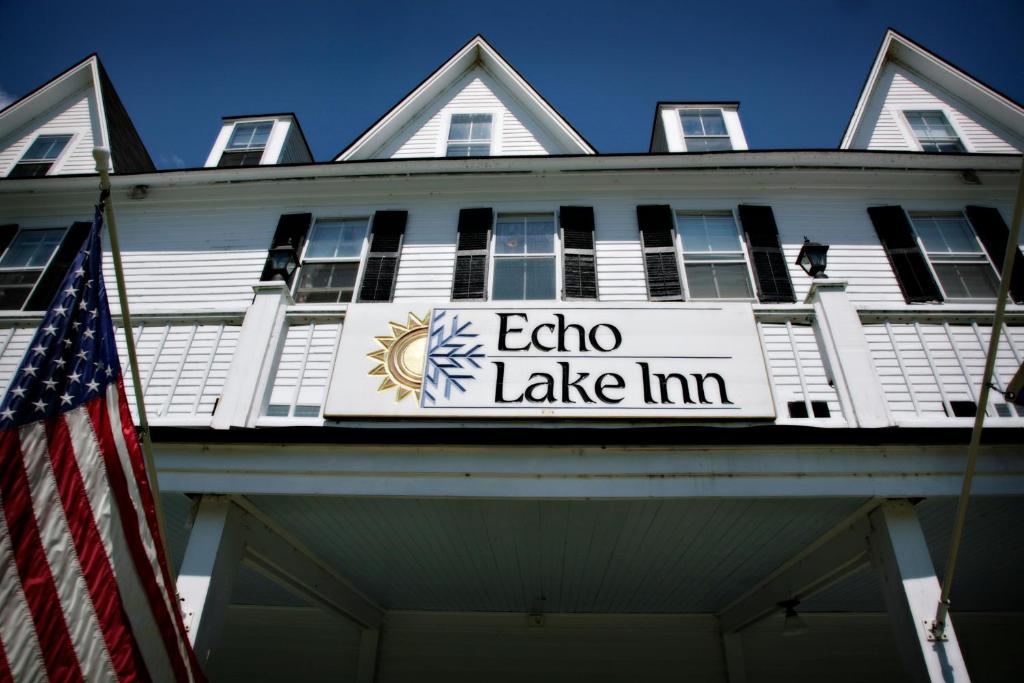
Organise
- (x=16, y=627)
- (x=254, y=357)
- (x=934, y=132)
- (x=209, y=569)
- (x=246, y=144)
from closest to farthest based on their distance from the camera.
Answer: (x=16, y=627) < (x=209, y=569) < (x=254, y=357) < (x=934, y=132) < (x=246, y=144)

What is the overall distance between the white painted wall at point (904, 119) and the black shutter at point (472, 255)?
7.17 meters

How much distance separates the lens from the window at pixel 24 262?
8414 millimetres

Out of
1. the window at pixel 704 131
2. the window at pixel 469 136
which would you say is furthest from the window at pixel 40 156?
the window at pixel 704 131

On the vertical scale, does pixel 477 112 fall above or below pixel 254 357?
above

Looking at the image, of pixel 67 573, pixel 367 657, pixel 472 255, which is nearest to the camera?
pixel 67 573

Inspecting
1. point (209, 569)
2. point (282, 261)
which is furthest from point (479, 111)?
point (209, 569)

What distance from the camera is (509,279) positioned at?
7961 millimetres

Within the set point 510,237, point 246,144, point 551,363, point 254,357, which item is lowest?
point 254,357

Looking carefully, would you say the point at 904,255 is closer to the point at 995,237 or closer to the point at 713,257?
the point at 995,237

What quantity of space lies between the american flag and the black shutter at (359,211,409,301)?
446 cm

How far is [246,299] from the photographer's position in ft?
26.4

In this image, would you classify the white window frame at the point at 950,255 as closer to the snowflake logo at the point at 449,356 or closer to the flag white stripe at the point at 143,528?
the snowflake logo at the point at 449,356

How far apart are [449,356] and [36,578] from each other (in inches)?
118

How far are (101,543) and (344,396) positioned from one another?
78.4 inches
